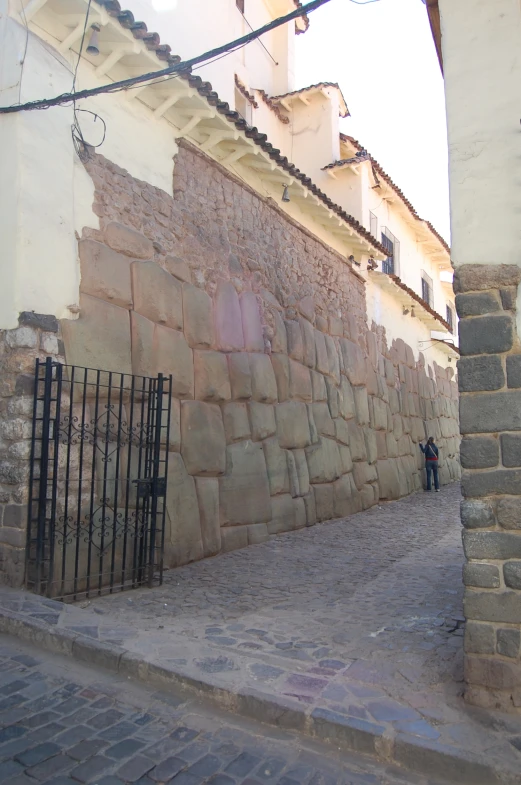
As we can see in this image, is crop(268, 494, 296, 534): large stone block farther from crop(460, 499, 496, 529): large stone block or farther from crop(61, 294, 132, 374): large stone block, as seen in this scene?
crop(460, 499, 496, 529): large stone block

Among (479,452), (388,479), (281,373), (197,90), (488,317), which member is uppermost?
(197,90)

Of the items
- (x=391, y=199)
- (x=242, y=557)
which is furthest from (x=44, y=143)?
(x=391, y=199)

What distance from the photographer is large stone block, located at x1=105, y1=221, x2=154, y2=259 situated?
18.6ft

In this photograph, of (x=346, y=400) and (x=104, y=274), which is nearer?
(x=104, y=274)

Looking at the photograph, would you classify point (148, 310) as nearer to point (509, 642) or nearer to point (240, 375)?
point (240, 375)

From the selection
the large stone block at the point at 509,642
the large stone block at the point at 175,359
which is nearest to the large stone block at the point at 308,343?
the large stone block at the point at 175,359

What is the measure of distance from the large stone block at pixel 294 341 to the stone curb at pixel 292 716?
5.69m

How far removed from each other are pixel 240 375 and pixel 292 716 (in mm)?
4785

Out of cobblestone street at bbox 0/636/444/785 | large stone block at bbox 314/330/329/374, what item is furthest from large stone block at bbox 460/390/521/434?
large stone block at bbox 314/330/329/374

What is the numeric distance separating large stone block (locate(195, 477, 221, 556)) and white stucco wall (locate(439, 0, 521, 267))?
4011 millimetres

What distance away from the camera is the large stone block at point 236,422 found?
23.2 ft

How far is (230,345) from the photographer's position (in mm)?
7309

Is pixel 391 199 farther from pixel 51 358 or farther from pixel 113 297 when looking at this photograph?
pixel 51 358

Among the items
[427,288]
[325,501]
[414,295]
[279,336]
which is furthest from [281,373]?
[427,288]
